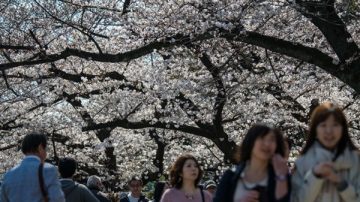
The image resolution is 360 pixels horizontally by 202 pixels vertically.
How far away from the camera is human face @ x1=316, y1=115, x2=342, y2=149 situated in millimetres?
4121

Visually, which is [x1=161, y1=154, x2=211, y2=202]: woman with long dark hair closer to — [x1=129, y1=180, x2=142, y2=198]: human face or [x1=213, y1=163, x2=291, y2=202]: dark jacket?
[x1=213, y1=163, x2=291, y2=202]: dark jacket

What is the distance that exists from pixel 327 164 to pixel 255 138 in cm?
47

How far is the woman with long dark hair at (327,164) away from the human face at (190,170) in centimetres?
205

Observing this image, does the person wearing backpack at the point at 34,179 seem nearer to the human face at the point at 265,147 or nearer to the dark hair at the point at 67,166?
the dark hair at the point at 67,166

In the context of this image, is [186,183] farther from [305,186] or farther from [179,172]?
[305,186]

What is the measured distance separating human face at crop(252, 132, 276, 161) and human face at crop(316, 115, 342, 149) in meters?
0.28

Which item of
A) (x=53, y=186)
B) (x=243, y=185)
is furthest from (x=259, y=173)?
(x=53, y=186)

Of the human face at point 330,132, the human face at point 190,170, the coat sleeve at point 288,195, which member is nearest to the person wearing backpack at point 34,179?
the human face at point 190,170

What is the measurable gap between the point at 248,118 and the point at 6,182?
28.2ft

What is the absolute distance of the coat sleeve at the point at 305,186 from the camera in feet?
13.2

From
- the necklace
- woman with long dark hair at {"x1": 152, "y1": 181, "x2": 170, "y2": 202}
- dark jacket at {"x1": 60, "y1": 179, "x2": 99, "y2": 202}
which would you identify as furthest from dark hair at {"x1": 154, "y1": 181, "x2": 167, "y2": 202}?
the necklace

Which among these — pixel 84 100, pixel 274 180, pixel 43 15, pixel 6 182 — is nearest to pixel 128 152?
pixel 84 100

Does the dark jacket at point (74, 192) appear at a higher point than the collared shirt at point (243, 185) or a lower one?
higher

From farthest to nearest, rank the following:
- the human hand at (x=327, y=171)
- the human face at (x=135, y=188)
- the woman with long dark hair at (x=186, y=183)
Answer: the human face at (x=135, y=188) → the woman with long dark hair at (x=186, y=183) → the human hand at (x=327, y=171)
